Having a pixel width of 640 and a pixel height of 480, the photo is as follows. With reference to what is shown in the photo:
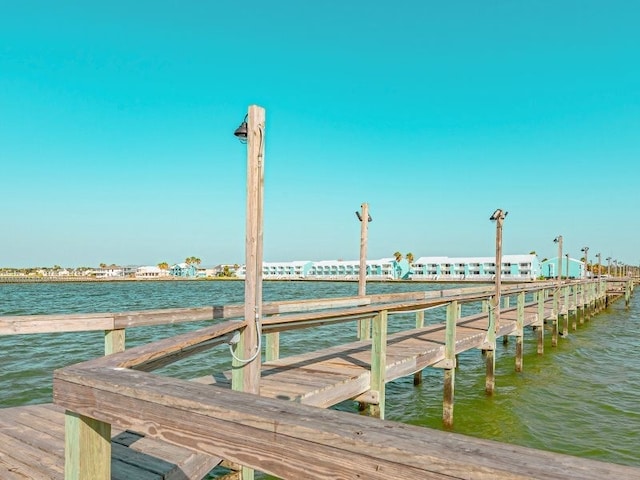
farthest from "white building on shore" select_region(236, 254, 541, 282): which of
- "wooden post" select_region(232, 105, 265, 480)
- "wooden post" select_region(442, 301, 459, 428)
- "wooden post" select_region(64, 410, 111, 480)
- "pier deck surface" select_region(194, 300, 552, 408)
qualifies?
"wooden post" select_region(64, 410, 111, 480)

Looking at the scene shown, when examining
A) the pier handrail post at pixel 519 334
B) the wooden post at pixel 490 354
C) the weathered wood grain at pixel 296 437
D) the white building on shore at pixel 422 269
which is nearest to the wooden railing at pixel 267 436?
the weathered wood grain at pixel 296 437

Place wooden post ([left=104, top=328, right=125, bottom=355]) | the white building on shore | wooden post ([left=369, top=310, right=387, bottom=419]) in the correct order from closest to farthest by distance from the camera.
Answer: wooden post ([left=104, top=328, right=125, bottom=355]), wooden post ([left=369, top=310, right=387, bottom=419]), the white building on shore

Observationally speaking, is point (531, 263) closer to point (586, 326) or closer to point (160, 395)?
point (586, 326)

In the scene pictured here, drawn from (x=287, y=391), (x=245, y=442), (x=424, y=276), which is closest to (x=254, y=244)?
(x=287, y=391)

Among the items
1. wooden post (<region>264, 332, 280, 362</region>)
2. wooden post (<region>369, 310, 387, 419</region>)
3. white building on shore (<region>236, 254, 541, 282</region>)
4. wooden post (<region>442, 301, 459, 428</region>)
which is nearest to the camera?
wooden post (<region>369, 310, 387, 419</region>)

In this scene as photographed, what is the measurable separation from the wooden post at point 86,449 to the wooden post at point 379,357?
4201 millimetres

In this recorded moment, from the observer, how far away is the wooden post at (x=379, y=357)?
564 cm

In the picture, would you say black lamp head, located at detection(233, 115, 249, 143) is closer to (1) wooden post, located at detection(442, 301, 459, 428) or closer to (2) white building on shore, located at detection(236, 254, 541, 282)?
(1) wooden post, located at detection(442, 301, 459, 428)

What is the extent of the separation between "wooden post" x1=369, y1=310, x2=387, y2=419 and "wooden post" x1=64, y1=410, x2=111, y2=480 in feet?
13.8

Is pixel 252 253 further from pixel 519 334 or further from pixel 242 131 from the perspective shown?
pixel 519 334

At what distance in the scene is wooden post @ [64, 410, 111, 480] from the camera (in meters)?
1.63

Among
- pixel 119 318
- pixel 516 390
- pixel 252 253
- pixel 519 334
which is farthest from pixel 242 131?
pixel 519 334

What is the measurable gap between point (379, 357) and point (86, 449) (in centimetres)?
451

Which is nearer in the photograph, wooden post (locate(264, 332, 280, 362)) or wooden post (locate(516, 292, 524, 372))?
wooden post (locate(264, 332, 280, 362))
